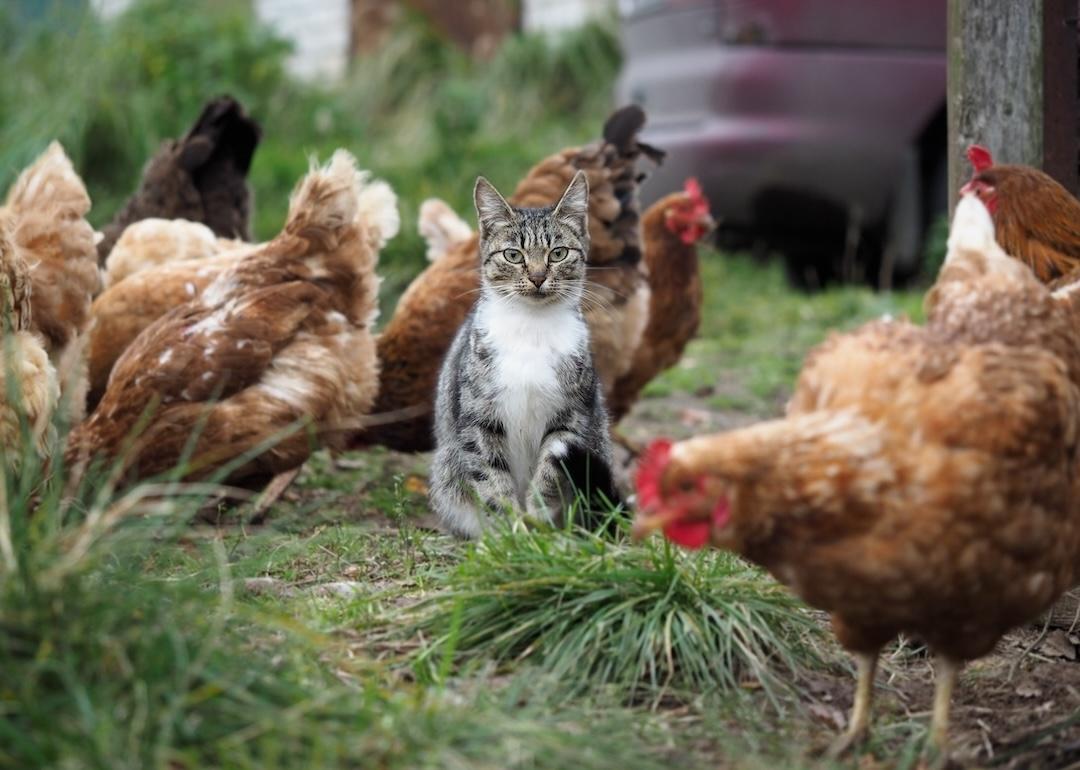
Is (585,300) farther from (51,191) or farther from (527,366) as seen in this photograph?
(51,191)

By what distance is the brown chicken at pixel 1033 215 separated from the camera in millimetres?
4410

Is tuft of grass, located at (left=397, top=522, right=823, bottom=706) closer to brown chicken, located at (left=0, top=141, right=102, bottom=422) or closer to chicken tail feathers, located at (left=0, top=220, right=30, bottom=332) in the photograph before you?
chicken tail feathers, located at (left=0, top=220, right=30, bottom=332)

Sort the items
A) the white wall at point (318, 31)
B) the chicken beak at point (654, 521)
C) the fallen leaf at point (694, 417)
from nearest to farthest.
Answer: the chicken beak at point (654, 521), the fallen leaf at point (694, 417), the white wall at point (318, 31)

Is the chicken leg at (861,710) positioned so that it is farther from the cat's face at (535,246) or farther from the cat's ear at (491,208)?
the cat's ear at (491,208)

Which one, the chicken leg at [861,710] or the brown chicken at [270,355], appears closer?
the chicken leg at [861,710]

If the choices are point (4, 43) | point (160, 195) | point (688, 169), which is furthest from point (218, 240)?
point (4, 43)

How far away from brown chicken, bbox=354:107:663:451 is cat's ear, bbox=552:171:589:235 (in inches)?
34.8

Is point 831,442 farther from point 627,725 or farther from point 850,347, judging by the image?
point 627,725

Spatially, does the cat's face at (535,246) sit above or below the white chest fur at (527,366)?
above

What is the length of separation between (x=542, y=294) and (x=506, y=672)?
1697mm

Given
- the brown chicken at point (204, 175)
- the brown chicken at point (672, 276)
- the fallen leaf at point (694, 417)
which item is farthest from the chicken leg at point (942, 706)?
the brown chicken at point (204, 175)

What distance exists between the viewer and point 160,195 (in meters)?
7.49

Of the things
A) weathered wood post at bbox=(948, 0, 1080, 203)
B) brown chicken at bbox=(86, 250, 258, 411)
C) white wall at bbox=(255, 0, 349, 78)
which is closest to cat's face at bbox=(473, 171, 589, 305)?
weathered wood post at bbox=(948, 0, 1080, 203)

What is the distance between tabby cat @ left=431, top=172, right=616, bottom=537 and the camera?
190 inches
